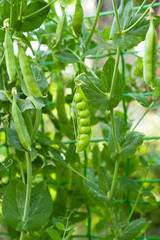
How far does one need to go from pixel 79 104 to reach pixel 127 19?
19 cm

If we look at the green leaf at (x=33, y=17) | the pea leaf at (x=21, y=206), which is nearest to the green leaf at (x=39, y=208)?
the pea leaf at (x=21, y=206)

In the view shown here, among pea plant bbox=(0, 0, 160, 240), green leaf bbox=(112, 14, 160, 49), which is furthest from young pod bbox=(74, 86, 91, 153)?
green leaf bbox=(112, 14, 160, 49)

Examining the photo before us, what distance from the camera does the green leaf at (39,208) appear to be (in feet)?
2.43

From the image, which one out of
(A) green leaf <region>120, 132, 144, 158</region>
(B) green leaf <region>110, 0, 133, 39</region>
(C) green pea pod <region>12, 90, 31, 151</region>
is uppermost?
(B) green leaf <region>110, 0, 133, 39</region>

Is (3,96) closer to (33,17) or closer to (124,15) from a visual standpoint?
(33,17)

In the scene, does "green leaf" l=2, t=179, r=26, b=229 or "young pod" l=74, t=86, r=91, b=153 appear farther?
"green leaf" l=2, t=179, r=26, b=229

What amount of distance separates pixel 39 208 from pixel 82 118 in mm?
250

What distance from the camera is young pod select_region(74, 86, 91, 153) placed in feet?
2.08

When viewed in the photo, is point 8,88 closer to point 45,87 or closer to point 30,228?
point 45,87

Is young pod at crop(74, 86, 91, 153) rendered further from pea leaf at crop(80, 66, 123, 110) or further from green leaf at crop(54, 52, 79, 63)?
green leaf at crop(54, 52, 79, 63)

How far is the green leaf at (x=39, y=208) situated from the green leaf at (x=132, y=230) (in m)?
0.19

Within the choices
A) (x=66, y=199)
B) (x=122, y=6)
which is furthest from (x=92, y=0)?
(x=66, y=199)

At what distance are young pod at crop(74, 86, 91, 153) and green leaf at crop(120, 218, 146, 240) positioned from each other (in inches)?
11.0

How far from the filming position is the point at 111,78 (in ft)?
2.29
